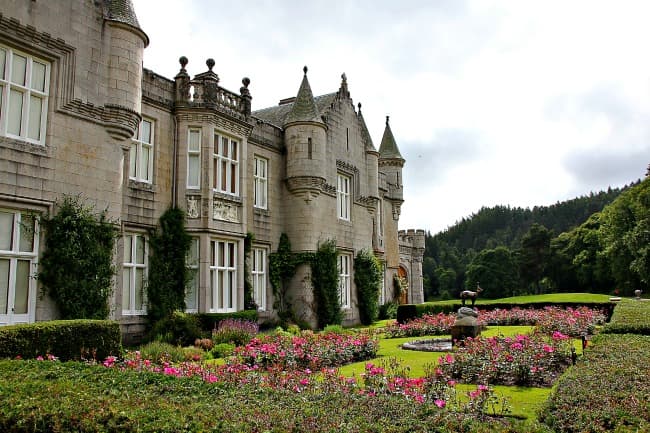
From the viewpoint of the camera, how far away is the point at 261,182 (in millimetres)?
21016

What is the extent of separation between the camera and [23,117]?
12.1 m

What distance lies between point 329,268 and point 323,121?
646cm

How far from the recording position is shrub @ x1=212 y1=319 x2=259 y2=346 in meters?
14.7

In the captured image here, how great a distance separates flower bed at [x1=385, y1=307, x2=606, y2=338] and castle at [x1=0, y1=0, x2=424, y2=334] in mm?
4344

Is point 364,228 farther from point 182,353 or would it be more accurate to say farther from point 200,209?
point 182,353

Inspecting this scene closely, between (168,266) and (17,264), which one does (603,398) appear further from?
(168,266)

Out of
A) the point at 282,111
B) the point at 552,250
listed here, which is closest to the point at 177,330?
the point at 282,111

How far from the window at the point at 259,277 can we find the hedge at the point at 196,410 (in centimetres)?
1406

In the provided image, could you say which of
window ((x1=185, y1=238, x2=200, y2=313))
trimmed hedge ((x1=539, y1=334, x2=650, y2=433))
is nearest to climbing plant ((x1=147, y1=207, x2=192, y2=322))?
window ((x1=185, y1=238, x2=200, y2=313))

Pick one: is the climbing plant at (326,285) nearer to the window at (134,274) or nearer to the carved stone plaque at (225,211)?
the carved stone plaque at (225,211)

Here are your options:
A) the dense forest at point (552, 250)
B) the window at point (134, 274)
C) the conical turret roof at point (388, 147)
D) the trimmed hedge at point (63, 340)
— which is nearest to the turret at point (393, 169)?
the conical turret roof at point (388, 147)

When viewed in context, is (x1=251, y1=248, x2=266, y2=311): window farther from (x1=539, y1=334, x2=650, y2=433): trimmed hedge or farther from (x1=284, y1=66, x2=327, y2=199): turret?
(x1=539, y1=334, x2=650, y2=433): trimmed hedge

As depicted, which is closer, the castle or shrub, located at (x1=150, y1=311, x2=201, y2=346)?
the castle

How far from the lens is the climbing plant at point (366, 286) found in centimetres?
2555
